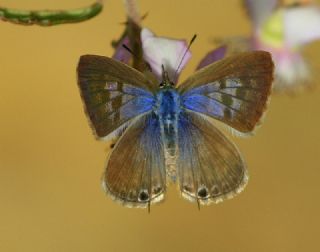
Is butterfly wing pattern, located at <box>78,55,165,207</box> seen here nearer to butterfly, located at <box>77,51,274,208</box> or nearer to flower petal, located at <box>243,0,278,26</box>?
butterfly, located at <box>77,51,274,208</box>

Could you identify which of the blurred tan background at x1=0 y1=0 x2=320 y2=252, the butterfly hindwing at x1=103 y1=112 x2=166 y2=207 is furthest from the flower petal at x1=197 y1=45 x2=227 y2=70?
the blurred tan background at x1=0 y1=0 x2=320 y2=252

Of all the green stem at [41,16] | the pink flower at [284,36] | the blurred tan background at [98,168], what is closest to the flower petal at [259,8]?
the pink flower at [284,36]

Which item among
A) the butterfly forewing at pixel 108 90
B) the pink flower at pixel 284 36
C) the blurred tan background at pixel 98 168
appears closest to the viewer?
the butterfly forewing at pixel 108 90

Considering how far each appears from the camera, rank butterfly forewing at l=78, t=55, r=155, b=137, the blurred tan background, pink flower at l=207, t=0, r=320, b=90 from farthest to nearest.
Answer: the blurred tan background < pink flower at l=207, t=0, r=320, b=90 < butterfly forewing at l=78, t=55, r=155, b=137

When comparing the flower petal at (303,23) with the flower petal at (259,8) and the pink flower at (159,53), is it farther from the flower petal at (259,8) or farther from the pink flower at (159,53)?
the pink flower at (159,53)

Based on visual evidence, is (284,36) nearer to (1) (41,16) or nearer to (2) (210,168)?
(2) (210,168)

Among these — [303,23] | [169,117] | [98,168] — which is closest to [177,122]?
[169,117]
